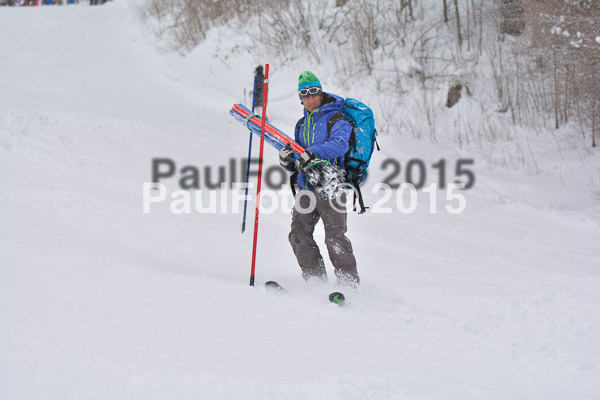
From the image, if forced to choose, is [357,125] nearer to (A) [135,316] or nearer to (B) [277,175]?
(A) [135,316]

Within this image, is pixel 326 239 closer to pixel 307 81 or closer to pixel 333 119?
pixel 333 119

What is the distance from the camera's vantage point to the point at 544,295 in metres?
4.47

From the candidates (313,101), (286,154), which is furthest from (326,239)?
(313,101)

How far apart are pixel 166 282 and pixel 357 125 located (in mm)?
1917

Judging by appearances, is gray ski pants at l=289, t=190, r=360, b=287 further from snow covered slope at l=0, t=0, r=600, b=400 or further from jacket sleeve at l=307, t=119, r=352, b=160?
jacket sleeve at l=307, t=119, r=352, b=160

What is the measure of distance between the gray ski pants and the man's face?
68cm

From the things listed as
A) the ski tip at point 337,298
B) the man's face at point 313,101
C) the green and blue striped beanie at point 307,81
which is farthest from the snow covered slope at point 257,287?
the green and blue striped beanie at point 307,81

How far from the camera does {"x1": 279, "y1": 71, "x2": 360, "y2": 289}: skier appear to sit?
13.4 ft

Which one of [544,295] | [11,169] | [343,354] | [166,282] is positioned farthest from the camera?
[11,169]

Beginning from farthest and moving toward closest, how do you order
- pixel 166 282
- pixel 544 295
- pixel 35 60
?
pixel 35 60
pixel 544 295
pixel 166 282

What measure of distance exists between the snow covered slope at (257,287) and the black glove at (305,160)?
102cm

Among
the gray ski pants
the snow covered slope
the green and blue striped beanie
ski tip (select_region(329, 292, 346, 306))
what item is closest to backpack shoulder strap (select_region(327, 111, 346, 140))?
the green and blue striped beanie

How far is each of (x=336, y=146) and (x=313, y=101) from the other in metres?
0.44

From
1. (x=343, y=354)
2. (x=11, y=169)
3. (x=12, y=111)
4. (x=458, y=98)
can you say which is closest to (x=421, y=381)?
(x=343, y=354)
